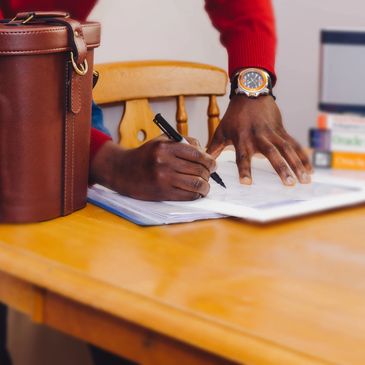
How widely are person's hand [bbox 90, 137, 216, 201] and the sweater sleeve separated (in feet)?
1.01

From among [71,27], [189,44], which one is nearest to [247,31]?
[71,27]

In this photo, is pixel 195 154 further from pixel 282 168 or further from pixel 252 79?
pixel 252 79

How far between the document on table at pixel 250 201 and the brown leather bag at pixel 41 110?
0.08 meters

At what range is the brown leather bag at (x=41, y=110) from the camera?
0.72m

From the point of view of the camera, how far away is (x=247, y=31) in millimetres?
1146

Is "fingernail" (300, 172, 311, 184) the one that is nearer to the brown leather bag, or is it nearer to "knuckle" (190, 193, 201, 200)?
"knuckle" (190, 193, 201, 200)

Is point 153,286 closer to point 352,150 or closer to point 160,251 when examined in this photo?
point 160,251

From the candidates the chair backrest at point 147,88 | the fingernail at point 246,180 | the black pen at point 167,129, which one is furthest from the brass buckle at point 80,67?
the chair backrest at point 147,88

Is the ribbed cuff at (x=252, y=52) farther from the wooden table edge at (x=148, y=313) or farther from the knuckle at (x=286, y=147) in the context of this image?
the wooden table edge at (x=148, y=313)

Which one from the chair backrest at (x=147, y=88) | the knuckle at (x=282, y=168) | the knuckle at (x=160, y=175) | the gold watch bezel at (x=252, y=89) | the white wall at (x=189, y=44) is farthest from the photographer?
the white wall at (x=189, y=44)

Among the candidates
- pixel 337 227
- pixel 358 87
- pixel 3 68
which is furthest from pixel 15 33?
pixel 358 87

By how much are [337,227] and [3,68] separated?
0.39 metres

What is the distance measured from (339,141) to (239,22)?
1.08 ft

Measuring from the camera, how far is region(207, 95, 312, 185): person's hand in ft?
3.09
